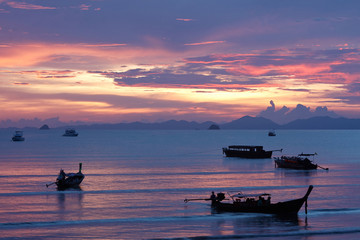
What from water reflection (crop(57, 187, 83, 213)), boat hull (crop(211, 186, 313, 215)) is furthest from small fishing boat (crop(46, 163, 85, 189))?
boat hull (crop(211, 186, 313, 215))

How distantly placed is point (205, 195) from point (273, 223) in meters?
16.2

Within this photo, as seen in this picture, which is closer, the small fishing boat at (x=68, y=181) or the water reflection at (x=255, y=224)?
the water reflection at (x=255, y=224)

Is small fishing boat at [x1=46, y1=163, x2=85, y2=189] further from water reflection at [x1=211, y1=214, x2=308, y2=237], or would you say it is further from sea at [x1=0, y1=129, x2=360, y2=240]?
water reflection at [x1=211, y1=214, x2=308, y2=237]

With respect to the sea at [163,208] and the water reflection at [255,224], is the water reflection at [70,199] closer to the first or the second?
the sea at [163,208]

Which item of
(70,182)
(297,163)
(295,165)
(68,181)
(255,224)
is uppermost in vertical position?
(297,163)

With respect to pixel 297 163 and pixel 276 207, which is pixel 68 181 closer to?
pixel 276 207

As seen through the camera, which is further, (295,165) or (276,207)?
(295,165)

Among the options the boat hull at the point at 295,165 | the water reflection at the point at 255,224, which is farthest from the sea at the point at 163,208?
the boat hull at the point at 295,165

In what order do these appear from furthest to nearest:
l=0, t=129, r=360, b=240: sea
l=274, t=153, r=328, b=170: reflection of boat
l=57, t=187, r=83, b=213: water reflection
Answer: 1. l=274, t=153, r=328, b=170: reflection of boat
2. l=57, t=187, r=83, b=213: water reflection
3. l=0, t=129, r=360, b=240: sea

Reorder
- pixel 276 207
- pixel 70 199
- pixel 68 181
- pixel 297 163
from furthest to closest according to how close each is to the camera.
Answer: pixel 297 163 → pixel 68 181 → pixel 70 199 → pixel 276 207

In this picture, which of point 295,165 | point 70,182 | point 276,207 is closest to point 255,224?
point 276,207

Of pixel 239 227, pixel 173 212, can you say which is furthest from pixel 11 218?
pixel 239 227

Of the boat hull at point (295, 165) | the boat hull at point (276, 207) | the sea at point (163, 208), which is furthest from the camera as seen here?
the boat hull at point (295, 165)

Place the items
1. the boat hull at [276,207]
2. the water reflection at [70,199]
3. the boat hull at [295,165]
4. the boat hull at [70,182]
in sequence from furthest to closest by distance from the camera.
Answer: the boat hull at [295,165] → the boat hull at [70,182] → the water reflection at [70,199] → the boat hull at [276,207]
